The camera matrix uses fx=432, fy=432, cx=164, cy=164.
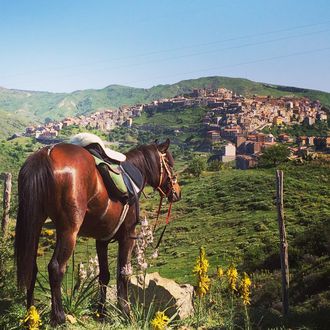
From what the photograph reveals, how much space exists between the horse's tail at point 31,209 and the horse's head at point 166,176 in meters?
1.81

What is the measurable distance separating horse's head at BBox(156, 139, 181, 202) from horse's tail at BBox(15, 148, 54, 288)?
5.95ft

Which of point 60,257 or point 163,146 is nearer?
point 60,257

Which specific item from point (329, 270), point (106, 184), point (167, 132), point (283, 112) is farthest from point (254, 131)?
point (106, 184)

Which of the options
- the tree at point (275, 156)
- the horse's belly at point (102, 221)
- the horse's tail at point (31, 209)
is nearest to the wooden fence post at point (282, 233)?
the horse's belly at point (102, 221)

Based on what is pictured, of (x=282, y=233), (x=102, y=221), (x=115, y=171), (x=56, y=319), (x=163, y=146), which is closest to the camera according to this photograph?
(x=56, y=319)

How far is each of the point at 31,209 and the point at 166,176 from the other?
6.79ft

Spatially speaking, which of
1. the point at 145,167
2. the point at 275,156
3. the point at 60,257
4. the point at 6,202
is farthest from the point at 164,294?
the point at 275,156

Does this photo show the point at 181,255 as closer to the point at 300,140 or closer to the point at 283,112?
the point at 300,140

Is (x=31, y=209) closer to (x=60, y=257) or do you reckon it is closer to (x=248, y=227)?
(x=60, y=257)

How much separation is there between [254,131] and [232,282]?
148 metres

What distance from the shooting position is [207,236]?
36.2 m

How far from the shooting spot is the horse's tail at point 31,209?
154 inches

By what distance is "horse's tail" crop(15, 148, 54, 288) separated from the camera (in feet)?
12.8

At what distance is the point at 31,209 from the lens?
3908 millimetres
